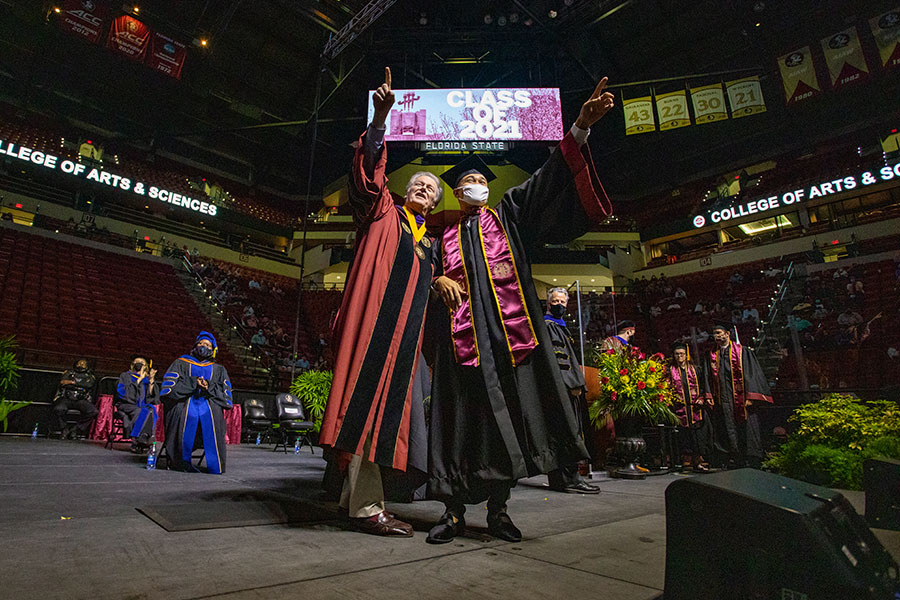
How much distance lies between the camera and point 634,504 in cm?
292

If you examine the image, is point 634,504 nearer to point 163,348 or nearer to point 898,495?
point 898,495

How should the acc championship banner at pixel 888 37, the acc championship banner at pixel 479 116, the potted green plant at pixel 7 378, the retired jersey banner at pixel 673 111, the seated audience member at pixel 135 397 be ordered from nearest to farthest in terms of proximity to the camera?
the potted green plant at pixel 7 378
the seated audience member at pixel 135 397
the acc championship banner at pixel 888 37
the acc championship banner at pixel 479 116
the retired jersey banner at pixel 673 111

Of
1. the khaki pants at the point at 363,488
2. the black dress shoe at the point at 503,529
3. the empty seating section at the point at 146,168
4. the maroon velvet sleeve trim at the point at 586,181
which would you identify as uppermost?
the empty seating section at the point at 146,168

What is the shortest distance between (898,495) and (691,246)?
25.9 meters

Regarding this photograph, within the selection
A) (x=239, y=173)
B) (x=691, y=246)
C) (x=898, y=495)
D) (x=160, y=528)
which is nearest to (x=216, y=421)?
(x=160, y=528)

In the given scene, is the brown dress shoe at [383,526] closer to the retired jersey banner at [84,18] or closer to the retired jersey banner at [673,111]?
the retired jersey banner at [673,111]

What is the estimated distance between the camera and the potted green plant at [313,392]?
856 cm

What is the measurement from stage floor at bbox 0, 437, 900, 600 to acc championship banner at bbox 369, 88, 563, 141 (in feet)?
38.3

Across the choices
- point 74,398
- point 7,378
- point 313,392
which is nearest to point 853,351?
point 313,392

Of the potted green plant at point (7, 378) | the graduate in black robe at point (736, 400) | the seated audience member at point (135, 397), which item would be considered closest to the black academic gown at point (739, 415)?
the graduate in black robe at point (736, 400)

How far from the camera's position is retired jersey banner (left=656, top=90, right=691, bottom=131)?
13.4 meters

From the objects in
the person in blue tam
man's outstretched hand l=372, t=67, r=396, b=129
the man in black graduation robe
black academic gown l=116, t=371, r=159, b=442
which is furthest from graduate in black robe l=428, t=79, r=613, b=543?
black academic gown l=116, t=371, r=159, b=442

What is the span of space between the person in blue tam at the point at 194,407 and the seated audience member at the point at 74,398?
4.66 m

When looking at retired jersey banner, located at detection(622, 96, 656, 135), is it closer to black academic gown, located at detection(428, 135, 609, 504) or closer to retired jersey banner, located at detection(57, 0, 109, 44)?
black academic gown, located at detection(428, 135, 609, 504)
